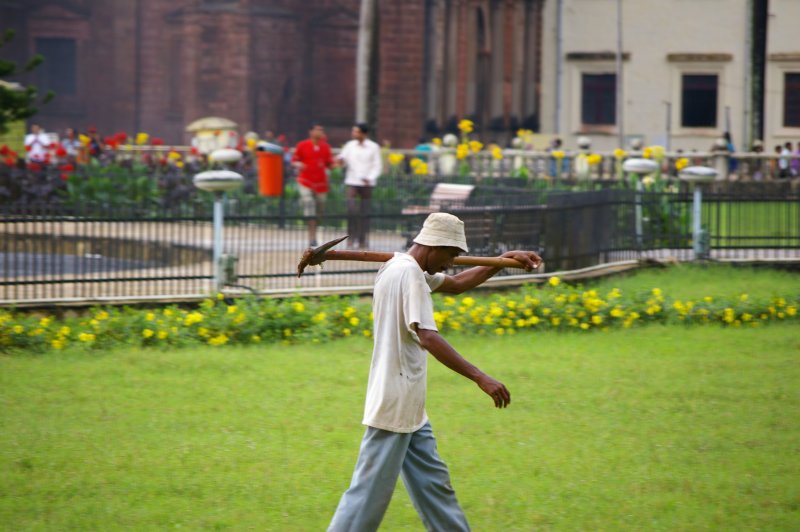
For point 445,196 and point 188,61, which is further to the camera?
point 188,61

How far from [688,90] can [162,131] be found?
55.0 feet

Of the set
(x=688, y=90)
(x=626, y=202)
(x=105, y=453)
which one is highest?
(x=688, y=90)

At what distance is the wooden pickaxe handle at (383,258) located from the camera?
5.82m

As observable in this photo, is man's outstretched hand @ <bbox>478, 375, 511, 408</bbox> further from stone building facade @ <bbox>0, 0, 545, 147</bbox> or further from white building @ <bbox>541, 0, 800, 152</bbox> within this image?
white building @ <bbox>541, 0, 800, 152</bbox>

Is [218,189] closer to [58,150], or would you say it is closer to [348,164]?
[348,164]

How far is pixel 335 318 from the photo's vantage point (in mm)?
12391

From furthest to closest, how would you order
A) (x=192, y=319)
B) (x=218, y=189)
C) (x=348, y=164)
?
1. (x=348, y=164)
2. (x=218, y=189)
3. (x=192, y=319)

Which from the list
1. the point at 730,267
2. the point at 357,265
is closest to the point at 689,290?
the point at 730,267

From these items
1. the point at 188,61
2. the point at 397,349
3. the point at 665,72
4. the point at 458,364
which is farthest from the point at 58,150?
the point at 665,72

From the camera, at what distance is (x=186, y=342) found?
11.7m

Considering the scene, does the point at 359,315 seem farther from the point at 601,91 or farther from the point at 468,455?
the point at 601,91

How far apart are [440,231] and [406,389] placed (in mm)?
703

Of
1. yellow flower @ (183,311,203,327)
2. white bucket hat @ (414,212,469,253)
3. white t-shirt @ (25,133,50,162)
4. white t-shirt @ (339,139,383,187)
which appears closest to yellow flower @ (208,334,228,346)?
yellow flower @ (183,311,203,327)

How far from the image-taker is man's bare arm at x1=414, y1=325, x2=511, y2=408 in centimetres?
561
